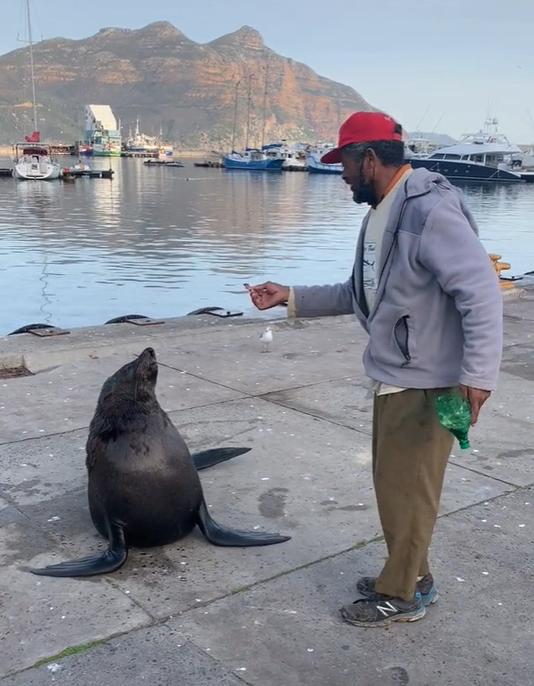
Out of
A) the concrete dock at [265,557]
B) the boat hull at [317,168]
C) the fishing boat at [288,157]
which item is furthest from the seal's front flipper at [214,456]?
the fishing boat at [288,157]

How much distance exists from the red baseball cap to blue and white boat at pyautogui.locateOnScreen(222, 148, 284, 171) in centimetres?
10263

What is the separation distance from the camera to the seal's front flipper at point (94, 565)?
391cm

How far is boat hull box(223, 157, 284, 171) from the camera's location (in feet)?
343

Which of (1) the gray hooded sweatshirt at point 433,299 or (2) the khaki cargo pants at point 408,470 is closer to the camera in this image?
(1) the gray hooded sweatshirt at point 433,299

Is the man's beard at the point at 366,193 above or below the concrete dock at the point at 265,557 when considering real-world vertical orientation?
above

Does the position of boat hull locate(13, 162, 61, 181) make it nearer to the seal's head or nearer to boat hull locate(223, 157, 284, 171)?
boat hull locate(223, 157, 284, 171)

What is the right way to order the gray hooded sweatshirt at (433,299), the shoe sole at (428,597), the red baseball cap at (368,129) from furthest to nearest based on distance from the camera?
the shoe sole at (428,597) → the red baseball cap at (368,129) → the gray hooded sweatshirt at (433,299)

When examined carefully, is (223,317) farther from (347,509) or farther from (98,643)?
(98,643)

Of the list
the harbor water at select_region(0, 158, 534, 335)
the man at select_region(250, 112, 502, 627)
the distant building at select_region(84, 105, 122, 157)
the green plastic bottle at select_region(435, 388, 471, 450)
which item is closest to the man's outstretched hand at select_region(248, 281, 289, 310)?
the man at select_region(250, 112, 502, 627)

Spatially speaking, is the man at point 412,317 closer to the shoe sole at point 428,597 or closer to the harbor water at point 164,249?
the shoe sole at point 428,597

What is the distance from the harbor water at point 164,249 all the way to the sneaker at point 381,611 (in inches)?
441

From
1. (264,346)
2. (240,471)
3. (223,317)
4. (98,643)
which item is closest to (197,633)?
(98,643)

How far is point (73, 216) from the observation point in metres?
35.2

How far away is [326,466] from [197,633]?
2112 millimetres
